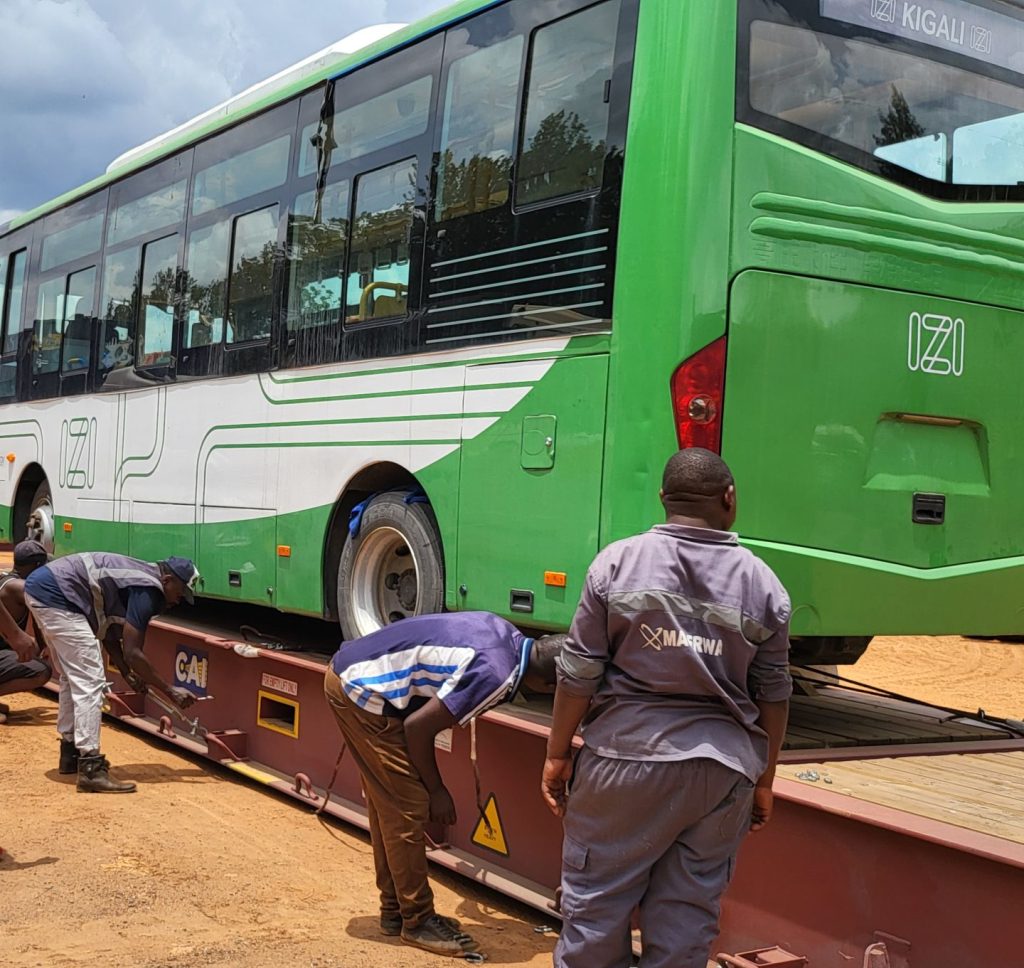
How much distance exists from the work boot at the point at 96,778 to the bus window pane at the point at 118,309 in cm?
326

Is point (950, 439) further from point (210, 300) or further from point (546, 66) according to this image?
point (210, 300)

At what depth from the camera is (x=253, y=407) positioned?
8.23 metres

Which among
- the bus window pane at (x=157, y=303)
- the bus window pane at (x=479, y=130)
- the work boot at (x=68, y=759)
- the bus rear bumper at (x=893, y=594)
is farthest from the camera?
the bus window pane at (x=157, y=303)

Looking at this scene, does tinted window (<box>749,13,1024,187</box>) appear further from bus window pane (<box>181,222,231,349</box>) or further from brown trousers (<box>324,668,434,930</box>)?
bus window pane (<box>181,222,231,349</box>)

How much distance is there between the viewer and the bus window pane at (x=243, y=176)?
8.23 metres

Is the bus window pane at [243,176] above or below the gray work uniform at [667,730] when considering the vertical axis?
above

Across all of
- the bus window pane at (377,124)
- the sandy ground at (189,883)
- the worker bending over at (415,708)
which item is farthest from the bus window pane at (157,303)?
the worker bending over at (415,708)

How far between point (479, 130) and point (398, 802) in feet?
10.8

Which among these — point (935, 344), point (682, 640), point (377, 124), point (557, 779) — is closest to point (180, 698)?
point (377, 124)

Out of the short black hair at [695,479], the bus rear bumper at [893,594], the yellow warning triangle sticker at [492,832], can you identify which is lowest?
the yellow warning triangle sticker at [492,832]

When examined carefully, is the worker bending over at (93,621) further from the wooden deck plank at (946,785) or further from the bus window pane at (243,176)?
the wooden deck plank at (946,785)

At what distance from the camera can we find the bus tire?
11266 mm

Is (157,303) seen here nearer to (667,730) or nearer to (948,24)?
(948,24)

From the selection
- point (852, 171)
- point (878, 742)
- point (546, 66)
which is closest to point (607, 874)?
point (878, 742)
